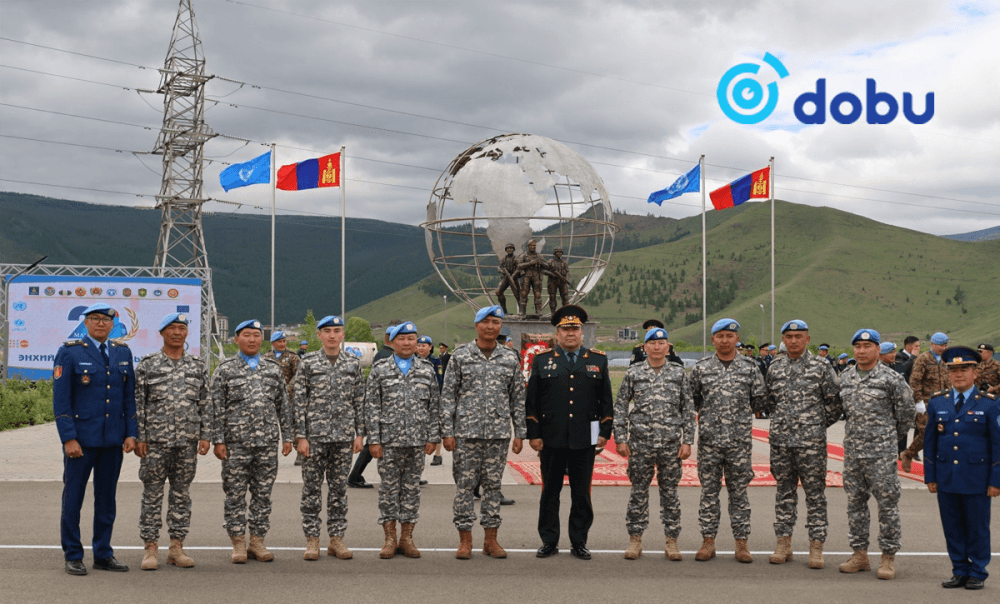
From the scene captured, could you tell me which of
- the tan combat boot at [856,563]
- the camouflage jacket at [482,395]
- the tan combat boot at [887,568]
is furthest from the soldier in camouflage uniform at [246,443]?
the tan combat boot at [887,568]

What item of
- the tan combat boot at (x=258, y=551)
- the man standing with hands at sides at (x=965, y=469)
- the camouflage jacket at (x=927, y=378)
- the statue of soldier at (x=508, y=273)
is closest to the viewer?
the man standing with hands at sides at (x=965, y=469)

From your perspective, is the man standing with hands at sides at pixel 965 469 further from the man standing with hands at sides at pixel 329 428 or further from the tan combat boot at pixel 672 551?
the man standing with hands at sides at pixel 329 428

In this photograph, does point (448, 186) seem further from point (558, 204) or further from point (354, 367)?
point (354, 367)

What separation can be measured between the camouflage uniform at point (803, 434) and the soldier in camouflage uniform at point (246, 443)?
3.84 meters

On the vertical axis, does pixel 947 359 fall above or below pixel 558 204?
below

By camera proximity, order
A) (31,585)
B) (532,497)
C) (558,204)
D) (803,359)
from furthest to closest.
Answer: (558,204), (532,497), (803,359), (31,585)

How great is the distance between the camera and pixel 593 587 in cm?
575

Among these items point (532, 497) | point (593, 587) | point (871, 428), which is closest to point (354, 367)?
point (593, 587)

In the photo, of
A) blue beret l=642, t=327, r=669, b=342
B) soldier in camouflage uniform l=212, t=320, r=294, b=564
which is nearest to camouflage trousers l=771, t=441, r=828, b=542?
blue beret l=642, t=327, r=669, b=342

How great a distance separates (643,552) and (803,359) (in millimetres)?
2002

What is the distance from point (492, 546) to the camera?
664 cm

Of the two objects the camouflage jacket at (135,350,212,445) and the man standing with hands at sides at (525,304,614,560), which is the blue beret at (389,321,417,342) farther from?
the camouflage jacket at (135,350,212,445)

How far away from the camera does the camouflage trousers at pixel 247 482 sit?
21.2 ft

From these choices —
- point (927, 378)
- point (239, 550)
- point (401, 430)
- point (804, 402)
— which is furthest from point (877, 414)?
point (927, 378)
